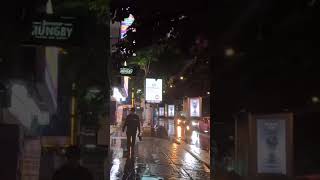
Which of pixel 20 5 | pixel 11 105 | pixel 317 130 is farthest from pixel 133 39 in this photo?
pixel 317 130

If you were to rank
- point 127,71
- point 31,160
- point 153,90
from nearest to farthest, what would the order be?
point 31,160 → point 127,71 → point 153,90

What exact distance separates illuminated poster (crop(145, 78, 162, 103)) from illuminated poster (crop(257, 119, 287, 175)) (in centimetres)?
2650

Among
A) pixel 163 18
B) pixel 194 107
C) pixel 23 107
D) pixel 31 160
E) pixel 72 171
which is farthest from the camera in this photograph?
pixel 194 107

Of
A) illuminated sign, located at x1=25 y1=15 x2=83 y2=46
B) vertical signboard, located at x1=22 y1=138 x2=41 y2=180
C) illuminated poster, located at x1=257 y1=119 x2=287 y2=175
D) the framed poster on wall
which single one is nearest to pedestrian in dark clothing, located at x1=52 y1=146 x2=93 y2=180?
illuminated sign, located at x1=25 y1=15 x2=83 y2=46

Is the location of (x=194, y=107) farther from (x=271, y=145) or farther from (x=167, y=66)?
(x=167, y=66)

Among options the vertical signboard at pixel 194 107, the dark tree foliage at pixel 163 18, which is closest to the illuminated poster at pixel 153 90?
the vertical signboard at pixel 194 107

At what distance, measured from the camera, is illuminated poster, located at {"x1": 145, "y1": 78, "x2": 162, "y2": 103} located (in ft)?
126

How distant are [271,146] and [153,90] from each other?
2729cm

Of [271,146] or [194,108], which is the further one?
[194,108]

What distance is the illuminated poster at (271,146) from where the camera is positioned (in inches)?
445

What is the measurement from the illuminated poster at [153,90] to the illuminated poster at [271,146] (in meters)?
26.5

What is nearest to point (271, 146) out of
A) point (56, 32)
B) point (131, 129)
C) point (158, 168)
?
point (158, 168)

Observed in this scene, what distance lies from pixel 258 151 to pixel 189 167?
5.79m

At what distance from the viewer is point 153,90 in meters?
38.8
